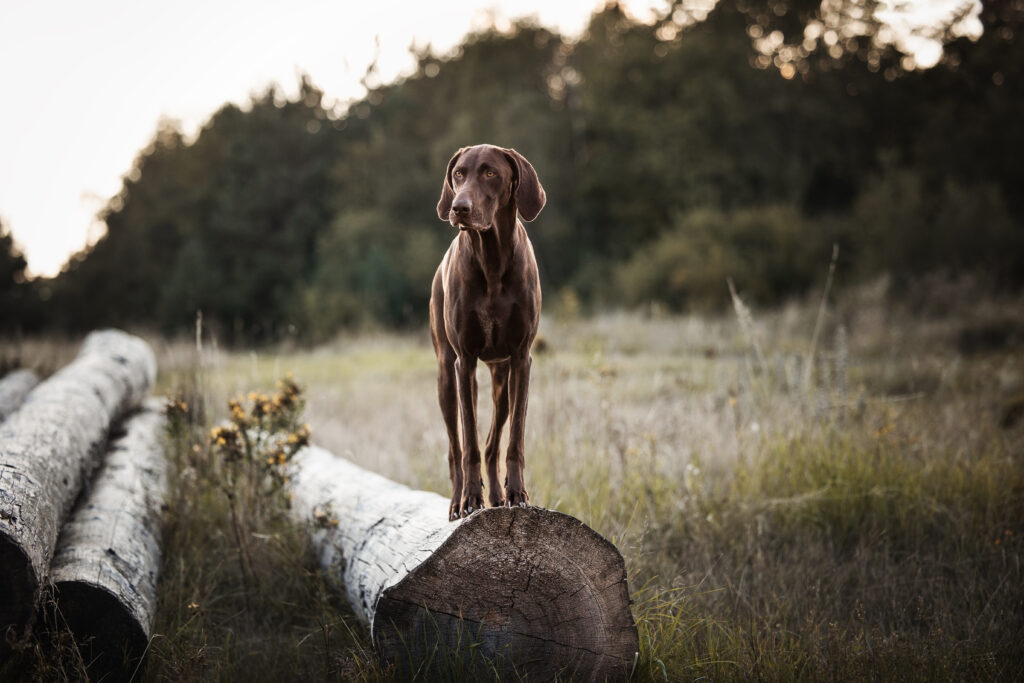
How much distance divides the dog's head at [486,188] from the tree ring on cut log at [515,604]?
1.09 m

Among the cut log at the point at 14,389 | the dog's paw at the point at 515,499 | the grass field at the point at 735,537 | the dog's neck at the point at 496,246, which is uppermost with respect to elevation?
the dog's neck at the point at 496,246

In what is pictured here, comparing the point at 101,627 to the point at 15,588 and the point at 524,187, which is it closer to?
the point at 15,588

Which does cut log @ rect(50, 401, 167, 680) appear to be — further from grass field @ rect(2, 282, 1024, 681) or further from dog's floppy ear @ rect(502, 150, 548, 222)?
dog's floppy ear @ rect(502, 150, 548, 222)

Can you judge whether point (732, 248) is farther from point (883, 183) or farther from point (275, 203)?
point (275, 203)

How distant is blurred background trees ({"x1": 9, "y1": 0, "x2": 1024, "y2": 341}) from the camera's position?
69.2 ft

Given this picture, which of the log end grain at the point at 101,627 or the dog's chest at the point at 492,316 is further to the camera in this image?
the log end grain at the point at 101,627

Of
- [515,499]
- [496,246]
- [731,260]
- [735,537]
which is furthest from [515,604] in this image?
[731,260]

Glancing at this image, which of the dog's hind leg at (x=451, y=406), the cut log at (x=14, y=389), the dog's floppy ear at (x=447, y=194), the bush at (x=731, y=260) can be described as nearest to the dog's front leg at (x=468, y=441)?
the dog's hind leg at (x=451, y=406)

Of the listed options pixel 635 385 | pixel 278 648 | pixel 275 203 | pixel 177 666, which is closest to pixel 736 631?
pixel 278 648

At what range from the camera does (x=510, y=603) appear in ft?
9.13

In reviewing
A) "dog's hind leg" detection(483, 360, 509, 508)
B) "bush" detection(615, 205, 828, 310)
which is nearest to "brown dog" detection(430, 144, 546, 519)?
"dog's hind leg" detection(483, 360, 509, 508)

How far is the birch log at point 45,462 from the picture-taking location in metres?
2.72

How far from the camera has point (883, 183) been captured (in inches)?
824

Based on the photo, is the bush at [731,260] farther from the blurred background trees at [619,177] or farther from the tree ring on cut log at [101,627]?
the tree ring on cut log at [101,627]
